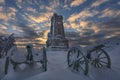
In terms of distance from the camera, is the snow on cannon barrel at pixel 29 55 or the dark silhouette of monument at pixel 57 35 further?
the dark silhouette of monument at pixel 57 35

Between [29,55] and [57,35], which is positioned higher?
[57,35]

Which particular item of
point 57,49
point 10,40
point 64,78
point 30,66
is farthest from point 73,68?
point 57,49

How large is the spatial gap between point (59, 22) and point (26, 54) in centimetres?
3739

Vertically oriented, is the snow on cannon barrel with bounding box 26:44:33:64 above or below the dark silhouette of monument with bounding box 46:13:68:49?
below

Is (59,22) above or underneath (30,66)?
above

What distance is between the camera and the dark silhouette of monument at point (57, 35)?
4928cm

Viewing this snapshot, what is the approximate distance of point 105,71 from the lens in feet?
48.2

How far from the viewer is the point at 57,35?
163ft

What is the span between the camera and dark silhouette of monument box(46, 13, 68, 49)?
1940 inches

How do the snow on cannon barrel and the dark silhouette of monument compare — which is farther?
the dark silhouette of monument

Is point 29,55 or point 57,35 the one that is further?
point 57,35

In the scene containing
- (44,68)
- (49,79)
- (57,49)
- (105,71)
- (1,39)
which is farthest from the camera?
(57,49)

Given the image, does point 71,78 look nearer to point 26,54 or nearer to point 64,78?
point 64,78

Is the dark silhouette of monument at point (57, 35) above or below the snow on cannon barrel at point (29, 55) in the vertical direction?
above
